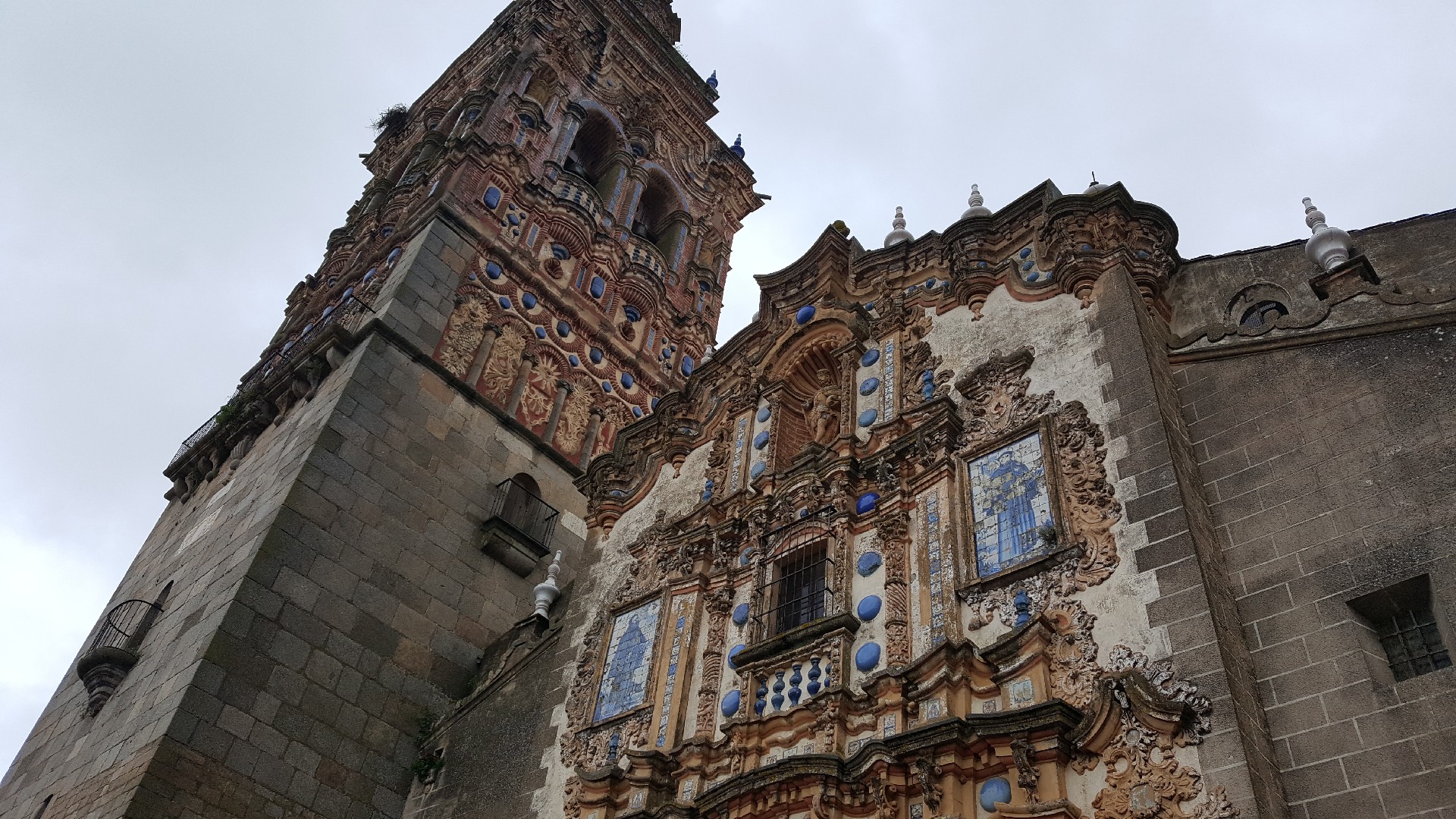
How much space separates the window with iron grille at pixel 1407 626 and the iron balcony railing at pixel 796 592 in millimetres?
4990

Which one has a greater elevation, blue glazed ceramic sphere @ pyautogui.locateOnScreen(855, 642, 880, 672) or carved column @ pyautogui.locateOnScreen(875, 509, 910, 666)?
carved column @ pyautogui.locateOnScreen(875, 509, 910, 666)

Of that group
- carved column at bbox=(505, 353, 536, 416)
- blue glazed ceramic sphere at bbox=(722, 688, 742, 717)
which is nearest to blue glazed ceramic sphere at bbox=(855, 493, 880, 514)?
blue glazed ceramic sphere at bbox=(722, 688, 742, 717)

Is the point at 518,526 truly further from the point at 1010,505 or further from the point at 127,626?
the point at 1010,505

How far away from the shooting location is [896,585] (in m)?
10.7

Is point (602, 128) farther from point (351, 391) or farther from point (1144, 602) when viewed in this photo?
point (1144, 602)

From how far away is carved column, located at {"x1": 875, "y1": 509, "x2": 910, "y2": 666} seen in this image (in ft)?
33.4

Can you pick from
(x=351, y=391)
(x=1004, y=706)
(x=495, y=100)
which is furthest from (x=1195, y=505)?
(x=495, y=100)

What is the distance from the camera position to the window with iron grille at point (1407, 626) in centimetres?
761

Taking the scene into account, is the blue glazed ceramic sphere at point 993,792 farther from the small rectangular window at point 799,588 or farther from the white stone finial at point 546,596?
the white stone finial at point 546,596

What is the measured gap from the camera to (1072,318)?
37.6 ft

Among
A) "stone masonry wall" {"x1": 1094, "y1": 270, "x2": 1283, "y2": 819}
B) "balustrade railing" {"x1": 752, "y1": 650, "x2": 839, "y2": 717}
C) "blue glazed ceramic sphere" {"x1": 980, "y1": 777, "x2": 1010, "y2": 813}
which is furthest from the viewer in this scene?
"balustrade railing" {"x1": 752, "y1": 650, "x2": 839, "y2": 717}

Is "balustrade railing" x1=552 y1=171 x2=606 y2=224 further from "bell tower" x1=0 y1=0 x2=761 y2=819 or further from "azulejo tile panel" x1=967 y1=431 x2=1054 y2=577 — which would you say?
"azulejo tile panel" x1=967 y1=431 x2=1054 y2=577

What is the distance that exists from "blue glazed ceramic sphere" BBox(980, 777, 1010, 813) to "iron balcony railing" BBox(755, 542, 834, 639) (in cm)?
294

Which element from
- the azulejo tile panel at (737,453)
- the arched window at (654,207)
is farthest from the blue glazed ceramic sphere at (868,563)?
the arched window at (654,207)
